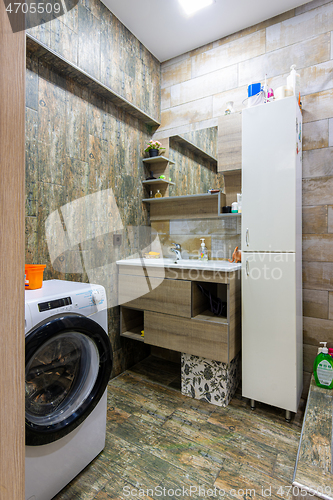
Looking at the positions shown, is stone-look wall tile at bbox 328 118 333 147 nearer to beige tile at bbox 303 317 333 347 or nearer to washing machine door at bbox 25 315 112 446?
beige tile at bbox 303 317 333 347

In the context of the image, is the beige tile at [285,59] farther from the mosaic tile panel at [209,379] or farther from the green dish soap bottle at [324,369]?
the mosaic tile panel at [209,379]

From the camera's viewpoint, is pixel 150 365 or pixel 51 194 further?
pixel 150 365

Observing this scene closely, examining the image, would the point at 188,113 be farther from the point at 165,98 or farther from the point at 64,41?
the point at 64,41

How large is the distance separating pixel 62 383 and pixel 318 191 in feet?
6.83

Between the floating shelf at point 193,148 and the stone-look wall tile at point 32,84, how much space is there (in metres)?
1.31

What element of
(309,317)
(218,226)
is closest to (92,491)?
(309,317)

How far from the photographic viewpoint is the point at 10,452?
39cm

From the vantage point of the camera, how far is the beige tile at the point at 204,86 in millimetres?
2363

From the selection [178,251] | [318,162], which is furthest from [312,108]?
[178,251]

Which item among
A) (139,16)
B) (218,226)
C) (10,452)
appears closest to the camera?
(10,452)

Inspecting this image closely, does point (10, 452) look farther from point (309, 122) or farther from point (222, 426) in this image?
point (309, 122)

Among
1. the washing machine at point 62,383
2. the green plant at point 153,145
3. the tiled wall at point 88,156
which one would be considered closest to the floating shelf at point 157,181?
the tiled wall at point 88,156

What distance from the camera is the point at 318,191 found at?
78.6 inches

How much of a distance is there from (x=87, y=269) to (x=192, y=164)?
136cm
